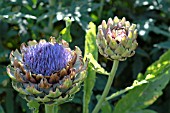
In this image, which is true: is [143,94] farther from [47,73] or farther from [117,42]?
[47,73]

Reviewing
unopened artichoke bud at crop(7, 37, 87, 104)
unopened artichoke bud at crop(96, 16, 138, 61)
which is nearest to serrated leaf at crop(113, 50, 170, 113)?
unopened artichoke bud at crop(96, 16, 138, 61)

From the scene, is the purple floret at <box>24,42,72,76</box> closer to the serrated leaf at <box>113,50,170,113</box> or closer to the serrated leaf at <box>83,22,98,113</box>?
the serrated leaf at <box>83,22,98,113</box>

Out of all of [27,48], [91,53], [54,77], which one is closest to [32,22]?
[91,53]

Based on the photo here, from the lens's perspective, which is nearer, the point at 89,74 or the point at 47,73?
the point at 47,73

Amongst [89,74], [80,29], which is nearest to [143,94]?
[89,74]

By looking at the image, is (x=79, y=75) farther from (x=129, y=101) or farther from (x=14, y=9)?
(x=14, y=9)

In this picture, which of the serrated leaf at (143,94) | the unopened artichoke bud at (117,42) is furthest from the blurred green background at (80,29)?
the unopened artichoke bud at (117,42)

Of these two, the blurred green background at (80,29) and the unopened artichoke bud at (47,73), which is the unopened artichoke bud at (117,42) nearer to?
the unopened artichoke bud at (47,73)
